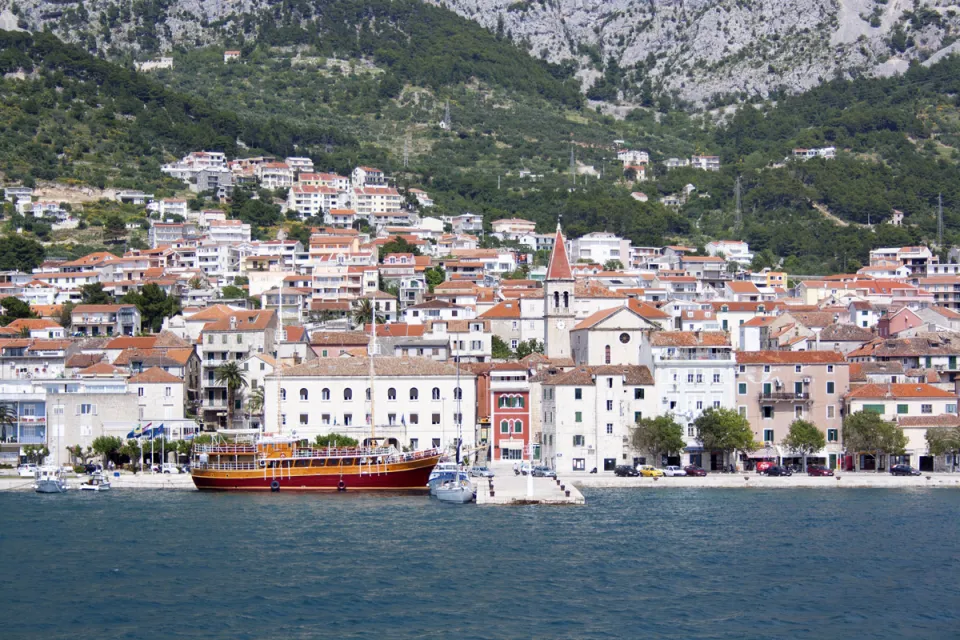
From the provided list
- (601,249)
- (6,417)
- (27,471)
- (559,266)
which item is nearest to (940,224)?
(601,249)

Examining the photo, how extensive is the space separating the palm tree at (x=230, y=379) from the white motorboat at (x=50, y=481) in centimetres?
1383

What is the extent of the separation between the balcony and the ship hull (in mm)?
17244

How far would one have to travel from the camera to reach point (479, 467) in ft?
229

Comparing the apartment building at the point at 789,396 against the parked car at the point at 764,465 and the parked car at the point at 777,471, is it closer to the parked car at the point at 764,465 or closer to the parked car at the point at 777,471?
the parked car at the point at 764,465

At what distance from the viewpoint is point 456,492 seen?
60062mm

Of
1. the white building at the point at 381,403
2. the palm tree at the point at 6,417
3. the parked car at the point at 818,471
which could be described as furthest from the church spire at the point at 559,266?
the palm tree at the point at 6,417

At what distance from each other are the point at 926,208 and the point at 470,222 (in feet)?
161

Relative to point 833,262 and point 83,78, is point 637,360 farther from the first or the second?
point 83,78

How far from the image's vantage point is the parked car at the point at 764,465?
70406mm

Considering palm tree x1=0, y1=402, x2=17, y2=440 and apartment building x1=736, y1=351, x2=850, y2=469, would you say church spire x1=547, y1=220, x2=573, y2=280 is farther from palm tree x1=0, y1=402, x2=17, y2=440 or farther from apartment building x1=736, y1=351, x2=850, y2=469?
palm tree x1=0, y1=402, x2=17, y2=440

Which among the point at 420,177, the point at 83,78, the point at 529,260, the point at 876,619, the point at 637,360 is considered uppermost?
the point at 83,78

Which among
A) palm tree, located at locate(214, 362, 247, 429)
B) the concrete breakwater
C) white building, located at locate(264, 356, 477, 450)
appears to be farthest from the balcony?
palm tree, located at locate(214, 362, 247, 429)

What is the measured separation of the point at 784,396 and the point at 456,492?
20.0 meters

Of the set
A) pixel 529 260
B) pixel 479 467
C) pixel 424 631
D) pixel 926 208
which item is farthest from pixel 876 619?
pixel 926 208
